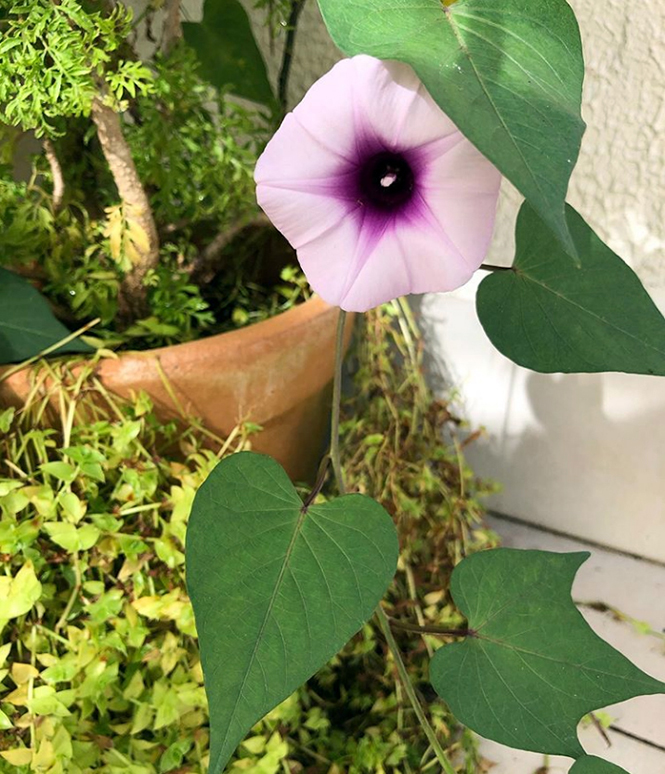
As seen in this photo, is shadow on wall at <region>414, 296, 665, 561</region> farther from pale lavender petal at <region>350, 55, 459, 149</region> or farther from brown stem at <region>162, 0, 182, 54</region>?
pale lavender petal at <region>350, 55, 459, 149</region>

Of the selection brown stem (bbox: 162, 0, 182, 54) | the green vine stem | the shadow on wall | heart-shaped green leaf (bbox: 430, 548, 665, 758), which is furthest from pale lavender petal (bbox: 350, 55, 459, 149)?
the shadow on wall

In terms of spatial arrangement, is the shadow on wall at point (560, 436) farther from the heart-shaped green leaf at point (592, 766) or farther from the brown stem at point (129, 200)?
the heart-shaped green leaf at point (592, 766)

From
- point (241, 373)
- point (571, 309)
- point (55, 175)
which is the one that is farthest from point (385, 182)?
point (55, 175)

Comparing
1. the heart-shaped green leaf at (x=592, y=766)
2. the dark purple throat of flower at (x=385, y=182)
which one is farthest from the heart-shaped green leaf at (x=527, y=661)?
the dark purple throat of flower at (x=385, y=182)

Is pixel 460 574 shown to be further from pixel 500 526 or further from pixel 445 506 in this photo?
pixel 500 526

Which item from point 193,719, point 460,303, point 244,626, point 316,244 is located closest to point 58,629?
point 193,719
